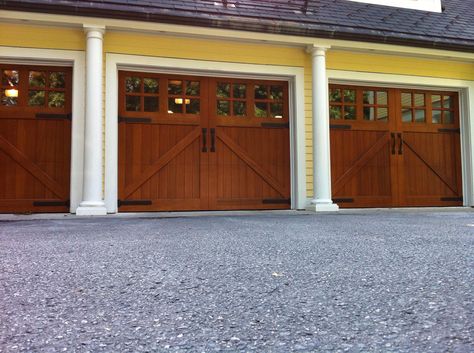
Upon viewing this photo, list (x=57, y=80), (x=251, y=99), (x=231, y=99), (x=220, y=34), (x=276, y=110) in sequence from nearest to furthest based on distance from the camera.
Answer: (x=57, y=80) < (x=220, y=34) < (x=231, y=99) < (x=251, y=99) < (x=276, y=110)

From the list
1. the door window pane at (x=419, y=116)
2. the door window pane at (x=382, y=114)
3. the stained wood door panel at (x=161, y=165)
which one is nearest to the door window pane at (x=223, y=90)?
the stained wood door panel at (x=161, y=165)

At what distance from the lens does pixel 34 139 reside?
19.1 ft

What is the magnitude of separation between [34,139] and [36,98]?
61cm

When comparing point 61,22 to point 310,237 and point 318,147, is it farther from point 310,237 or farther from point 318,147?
point 310,237

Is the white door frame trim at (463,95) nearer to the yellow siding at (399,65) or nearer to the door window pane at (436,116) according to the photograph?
the yellow siding at (399,65)

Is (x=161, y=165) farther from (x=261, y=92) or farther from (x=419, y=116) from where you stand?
(x=419, y=116)

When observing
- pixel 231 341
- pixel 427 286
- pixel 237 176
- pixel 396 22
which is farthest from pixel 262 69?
pixel 231 341

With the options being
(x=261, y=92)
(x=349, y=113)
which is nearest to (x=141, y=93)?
(x=261, y=92)

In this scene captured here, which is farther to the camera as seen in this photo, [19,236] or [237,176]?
[237,176]

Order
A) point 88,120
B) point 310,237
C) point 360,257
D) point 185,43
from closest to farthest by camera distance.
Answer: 1. point 360,257
2. point 310,237
3. point 88,120
4. point 185,43

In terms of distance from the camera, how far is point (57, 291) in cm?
181

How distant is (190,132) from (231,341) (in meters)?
5.24

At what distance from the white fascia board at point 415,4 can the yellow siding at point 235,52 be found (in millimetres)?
1221

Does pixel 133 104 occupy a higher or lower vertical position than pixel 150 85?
lower
